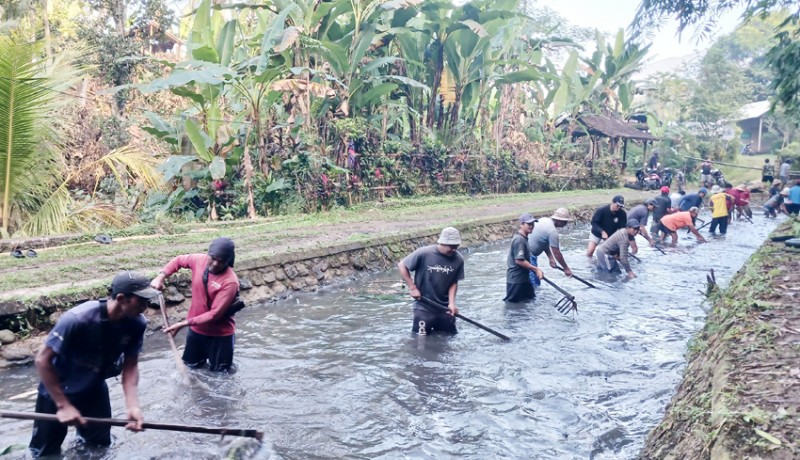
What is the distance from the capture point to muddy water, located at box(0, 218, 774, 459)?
203 inches

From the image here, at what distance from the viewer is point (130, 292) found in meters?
3.69

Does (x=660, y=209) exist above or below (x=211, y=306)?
below

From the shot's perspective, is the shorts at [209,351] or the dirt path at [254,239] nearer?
the shorts at [209,351]

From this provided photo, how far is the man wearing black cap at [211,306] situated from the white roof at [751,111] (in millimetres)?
39460

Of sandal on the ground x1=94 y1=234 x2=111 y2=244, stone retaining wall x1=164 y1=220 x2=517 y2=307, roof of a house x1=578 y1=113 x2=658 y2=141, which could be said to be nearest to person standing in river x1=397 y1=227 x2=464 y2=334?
stone retaining wall x1=164 y1=220 x2=517 y2=307

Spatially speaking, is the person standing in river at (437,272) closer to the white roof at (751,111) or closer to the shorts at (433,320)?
the shorts at (433,320)

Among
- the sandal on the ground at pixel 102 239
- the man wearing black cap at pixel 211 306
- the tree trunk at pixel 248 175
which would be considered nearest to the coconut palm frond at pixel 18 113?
the sandal on the ground at pixel 102 239

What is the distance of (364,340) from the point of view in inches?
314

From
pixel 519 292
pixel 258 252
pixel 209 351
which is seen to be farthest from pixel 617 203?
pixel 209 351

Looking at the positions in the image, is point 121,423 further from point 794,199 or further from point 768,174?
point 768,174

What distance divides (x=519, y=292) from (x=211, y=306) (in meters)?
5.14

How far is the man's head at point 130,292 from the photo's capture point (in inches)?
145

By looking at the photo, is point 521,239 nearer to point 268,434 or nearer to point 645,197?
point 268,434

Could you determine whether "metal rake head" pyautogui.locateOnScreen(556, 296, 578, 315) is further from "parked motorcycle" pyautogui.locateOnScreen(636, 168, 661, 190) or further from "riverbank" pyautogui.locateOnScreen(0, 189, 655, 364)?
"parked motorcycle" pyautogui.locateOnScreen(636, 168, 661, 190)
